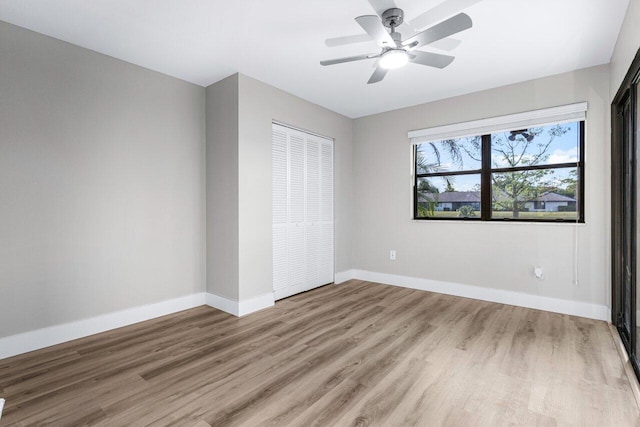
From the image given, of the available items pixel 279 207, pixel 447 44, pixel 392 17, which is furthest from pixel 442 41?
pixel 279 207

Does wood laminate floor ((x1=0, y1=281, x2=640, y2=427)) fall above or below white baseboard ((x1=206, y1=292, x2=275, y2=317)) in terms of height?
below

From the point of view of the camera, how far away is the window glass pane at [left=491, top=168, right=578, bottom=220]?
341 centimetres

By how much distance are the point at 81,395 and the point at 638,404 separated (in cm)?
327

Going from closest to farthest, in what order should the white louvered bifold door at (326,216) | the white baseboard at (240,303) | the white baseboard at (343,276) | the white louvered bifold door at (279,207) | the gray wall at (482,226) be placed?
1. the gray wall at (482,226)
2. the white baseboard at (240,303)
3. the white louvered bifold door at (279,207)
4. the white louvered bifold door at (326,216)
5. the white baseboard at (343,276)

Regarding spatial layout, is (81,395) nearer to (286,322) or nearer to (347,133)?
(286,322)

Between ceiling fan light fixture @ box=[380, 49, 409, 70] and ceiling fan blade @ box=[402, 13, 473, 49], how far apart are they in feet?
0.22

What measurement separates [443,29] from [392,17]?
0.33 m

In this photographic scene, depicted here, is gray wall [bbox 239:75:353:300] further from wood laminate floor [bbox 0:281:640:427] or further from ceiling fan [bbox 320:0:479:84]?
ceiling fan [bbox 320:0:479:84]

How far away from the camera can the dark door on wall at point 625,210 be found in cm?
232

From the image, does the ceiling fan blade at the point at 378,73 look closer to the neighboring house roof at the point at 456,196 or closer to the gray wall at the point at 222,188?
the gray wall at the point at 222,188

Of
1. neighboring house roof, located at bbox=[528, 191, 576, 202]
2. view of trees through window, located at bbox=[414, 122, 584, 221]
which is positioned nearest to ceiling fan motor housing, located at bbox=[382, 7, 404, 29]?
view of trees through window, located at bbox=[414, 122, 584, 221]

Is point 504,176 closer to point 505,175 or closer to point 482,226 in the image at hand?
point 505,175

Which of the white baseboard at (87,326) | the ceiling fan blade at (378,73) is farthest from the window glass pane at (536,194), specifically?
the white baseboard at (87,326)

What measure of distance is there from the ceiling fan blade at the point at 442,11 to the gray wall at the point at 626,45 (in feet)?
3.88
